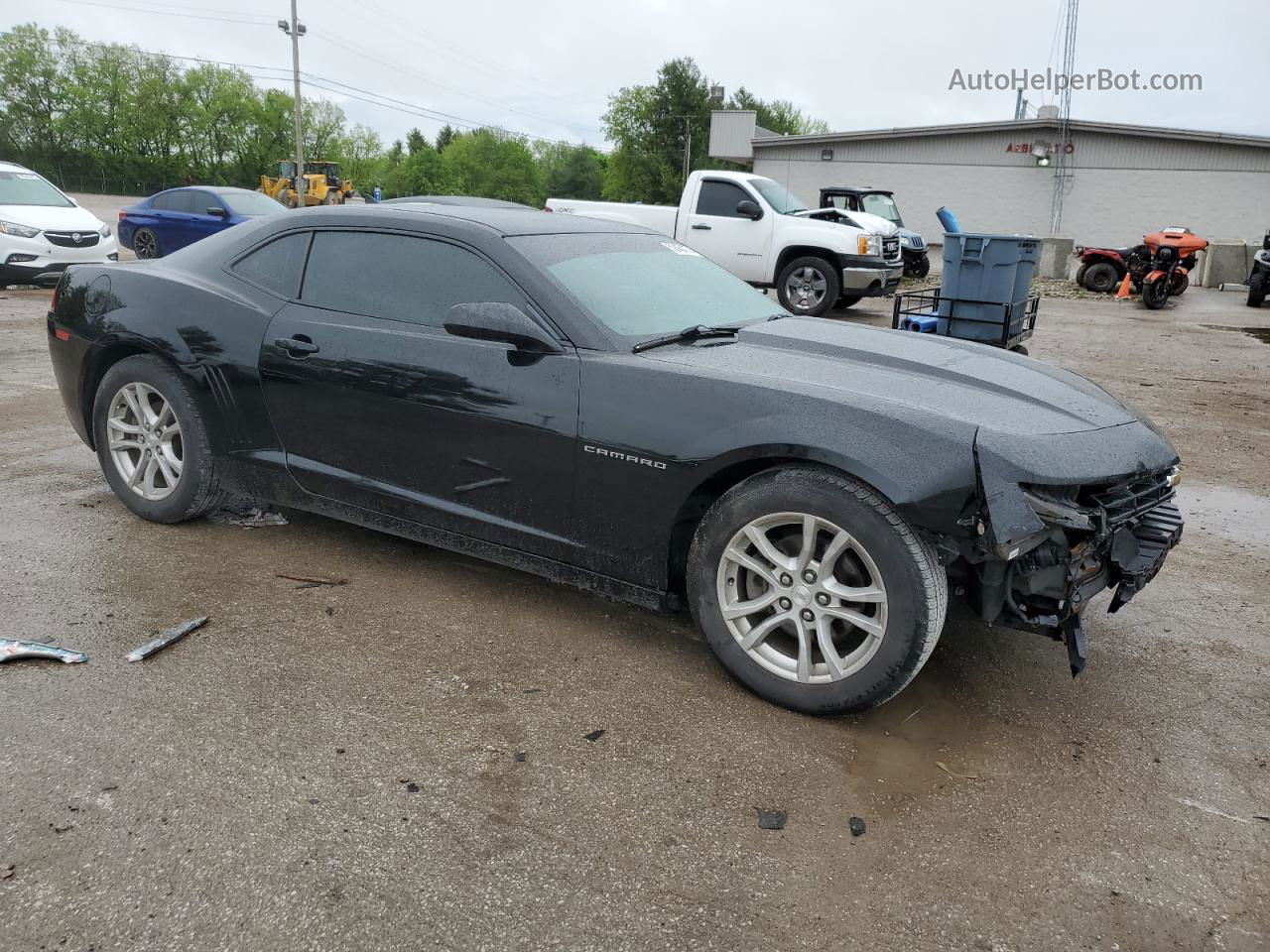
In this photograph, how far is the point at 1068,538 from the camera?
113 inches

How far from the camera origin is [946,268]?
9039 mm

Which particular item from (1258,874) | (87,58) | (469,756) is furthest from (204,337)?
(87,58)

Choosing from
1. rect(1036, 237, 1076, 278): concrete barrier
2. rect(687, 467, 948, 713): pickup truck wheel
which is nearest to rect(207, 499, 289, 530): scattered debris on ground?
rect(687, 467, 948, 713): pickup truck wheel

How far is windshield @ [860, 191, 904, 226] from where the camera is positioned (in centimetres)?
2014

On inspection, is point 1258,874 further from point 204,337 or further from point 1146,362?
point 1146,362

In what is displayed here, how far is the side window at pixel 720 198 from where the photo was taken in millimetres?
13984

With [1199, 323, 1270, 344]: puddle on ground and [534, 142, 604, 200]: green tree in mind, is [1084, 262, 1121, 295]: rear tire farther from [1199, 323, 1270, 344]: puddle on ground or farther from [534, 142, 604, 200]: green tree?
[534, 142, 604, 200]: green tree

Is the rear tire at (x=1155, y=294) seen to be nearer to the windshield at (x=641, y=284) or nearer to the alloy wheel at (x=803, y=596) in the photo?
the windshield at (x=641, y=284)

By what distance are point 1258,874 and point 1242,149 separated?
36499 mm

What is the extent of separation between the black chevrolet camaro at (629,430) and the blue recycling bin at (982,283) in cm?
507

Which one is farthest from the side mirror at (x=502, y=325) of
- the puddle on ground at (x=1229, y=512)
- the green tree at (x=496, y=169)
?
the green tree at (x=496, y=169)

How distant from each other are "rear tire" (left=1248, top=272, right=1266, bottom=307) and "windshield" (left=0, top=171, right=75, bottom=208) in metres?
19.9

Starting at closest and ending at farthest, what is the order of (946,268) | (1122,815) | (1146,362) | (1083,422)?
(1122,815) → (1083,422) → (946,268) → (1146,362)

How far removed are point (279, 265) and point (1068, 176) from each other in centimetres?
3556
